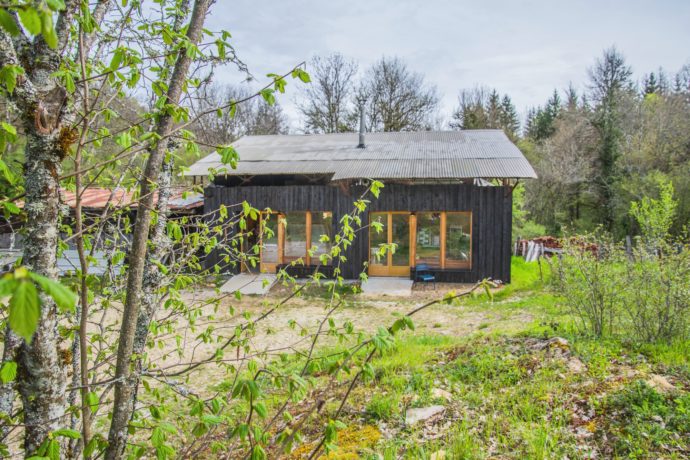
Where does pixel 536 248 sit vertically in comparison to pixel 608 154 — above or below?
below

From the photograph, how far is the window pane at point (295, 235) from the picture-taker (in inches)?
539

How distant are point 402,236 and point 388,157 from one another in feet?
9.30

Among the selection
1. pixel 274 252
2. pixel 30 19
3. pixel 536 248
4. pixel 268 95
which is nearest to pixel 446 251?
pixel 536 248

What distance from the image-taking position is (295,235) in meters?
13.8

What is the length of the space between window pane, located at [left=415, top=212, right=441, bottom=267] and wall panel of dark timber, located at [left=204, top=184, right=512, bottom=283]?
13.3 inches

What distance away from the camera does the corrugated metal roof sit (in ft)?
39.2

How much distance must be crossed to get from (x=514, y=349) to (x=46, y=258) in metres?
5.11

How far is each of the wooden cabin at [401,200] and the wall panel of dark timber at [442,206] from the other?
29 millimetres

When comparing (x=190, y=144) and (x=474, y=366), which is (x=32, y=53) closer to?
(x=190, y=144)

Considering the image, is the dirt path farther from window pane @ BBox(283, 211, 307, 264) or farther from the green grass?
window pane @ BBox(283, 211, 307, 264)

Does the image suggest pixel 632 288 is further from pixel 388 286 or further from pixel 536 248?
pixel 536 248

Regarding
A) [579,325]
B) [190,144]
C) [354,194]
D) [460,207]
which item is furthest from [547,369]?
[354,194]

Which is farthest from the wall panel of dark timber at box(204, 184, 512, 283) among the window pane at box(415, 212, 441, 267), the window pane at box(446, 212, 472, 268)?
the window pane at box(415, 212, 441, 267)

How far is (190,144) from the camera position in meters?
1.94
